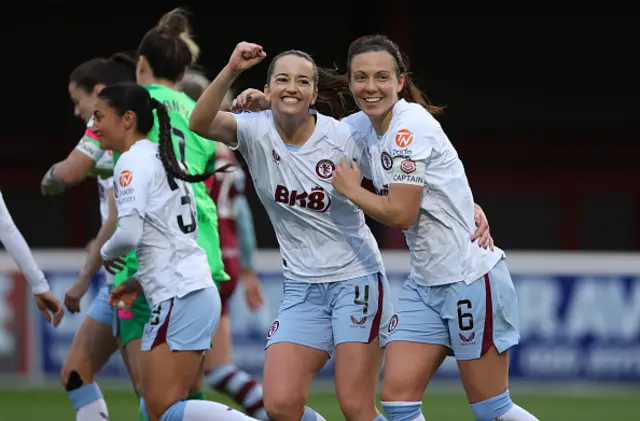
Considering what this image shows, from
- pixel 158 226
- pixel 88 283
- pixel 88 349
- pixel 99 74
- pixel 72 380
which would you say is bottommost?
pixel 72 380

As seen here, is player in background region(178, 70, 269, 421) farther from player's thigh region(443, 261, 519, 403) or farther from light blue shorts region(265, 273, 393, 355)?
player's thigh region(443, 261, 519, 403)

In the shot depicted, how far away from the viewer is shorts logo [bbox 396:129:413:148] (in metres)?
5.01

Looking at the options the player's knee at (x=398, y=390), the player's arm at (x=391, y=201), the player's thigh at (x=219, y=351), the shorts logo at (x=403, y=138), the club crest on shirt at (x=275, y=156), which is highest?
the shorts logo at (x=403, y=138)

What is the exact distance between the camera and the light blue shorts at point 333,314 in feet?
17.3

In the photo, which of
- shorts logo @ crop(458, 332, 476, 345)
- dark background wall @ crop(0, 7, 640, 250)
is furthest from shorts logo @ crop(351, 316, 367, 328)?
dark background wall @ crop(0, 7, 640, 250)

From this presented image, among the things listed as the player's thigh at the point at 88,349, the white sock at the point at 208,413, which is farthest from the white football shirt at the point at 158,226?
the player's thigh at the point at 88,349

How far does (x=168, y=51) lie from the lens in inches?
239

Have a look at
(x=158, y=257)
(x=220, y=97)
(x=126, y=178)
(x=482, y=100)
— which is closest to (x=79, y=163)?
(x=126, y=178)

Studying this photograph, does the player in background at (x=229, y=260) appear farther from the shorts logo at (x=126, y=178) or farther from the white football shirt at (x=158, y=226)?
the shorts logo at (x=126, y=178)

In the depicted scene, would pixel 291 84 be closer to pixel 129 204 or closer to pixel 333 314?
pixel 129 204

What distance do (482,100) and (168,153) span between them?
12067mm

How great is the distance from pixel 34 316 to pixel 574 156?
863 cm

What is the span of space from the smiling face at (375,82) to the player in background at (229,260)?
885 mm

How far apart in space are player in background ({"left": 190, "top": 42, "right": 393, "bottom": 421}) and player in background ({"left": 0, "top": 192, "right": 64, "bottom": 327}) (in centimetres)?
96
